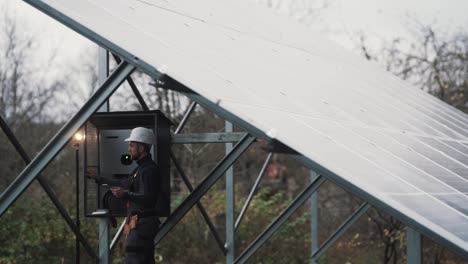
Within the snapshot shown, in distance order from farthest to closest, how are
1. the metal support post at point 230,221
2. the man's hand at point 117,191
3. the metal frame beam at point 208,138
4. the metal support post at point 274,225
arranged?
the metal support post at point 230,221 → the metal support post at point 274,225 → the metal frame beam at point 208,138 → the man's hand at point 117,191

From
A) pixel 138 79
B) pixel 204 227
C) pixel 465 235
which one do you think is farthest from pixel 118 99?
pixel 465 235

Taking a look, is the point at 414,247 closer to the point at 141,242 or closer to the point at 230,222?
the point at 141,242

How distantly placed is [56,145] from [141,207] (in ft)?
5.30

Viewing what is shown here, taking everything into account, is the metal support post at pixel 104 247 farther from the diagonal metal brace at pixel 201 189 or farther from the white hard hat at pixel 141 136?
the white hard hat at pixel 141 136

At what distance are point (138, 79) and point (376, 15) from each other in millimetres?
6071

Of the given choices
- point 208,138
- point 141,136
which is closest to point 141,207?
point 141,136

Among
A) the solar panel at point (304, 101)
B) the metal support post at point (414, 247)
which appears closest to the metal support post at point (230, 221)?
the solar panel at point (304, 101)

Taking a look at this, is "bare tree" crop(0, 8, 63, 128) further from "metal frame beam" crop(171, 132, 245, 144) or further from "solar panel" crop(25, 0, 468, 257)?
"metal frame beam" crop(171, 132, 245, 144)

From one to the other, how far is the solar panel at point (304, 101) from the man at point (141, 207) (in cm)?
102

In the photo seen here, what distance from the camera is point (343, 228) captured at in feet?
38.6

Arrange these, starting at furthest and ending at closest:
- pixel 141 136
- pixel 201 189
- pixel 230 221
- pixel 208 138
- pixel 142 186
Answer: pixel 230 221
pixel 208 138
pixel 201 189
pixel 141 136
pixel 142 186

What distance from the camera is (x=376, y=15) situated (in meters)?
20.8

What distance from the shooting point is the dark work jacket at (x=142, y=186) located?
7.30 m

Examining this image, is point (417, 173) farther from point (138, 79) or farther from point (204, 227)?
point (138, 79)
